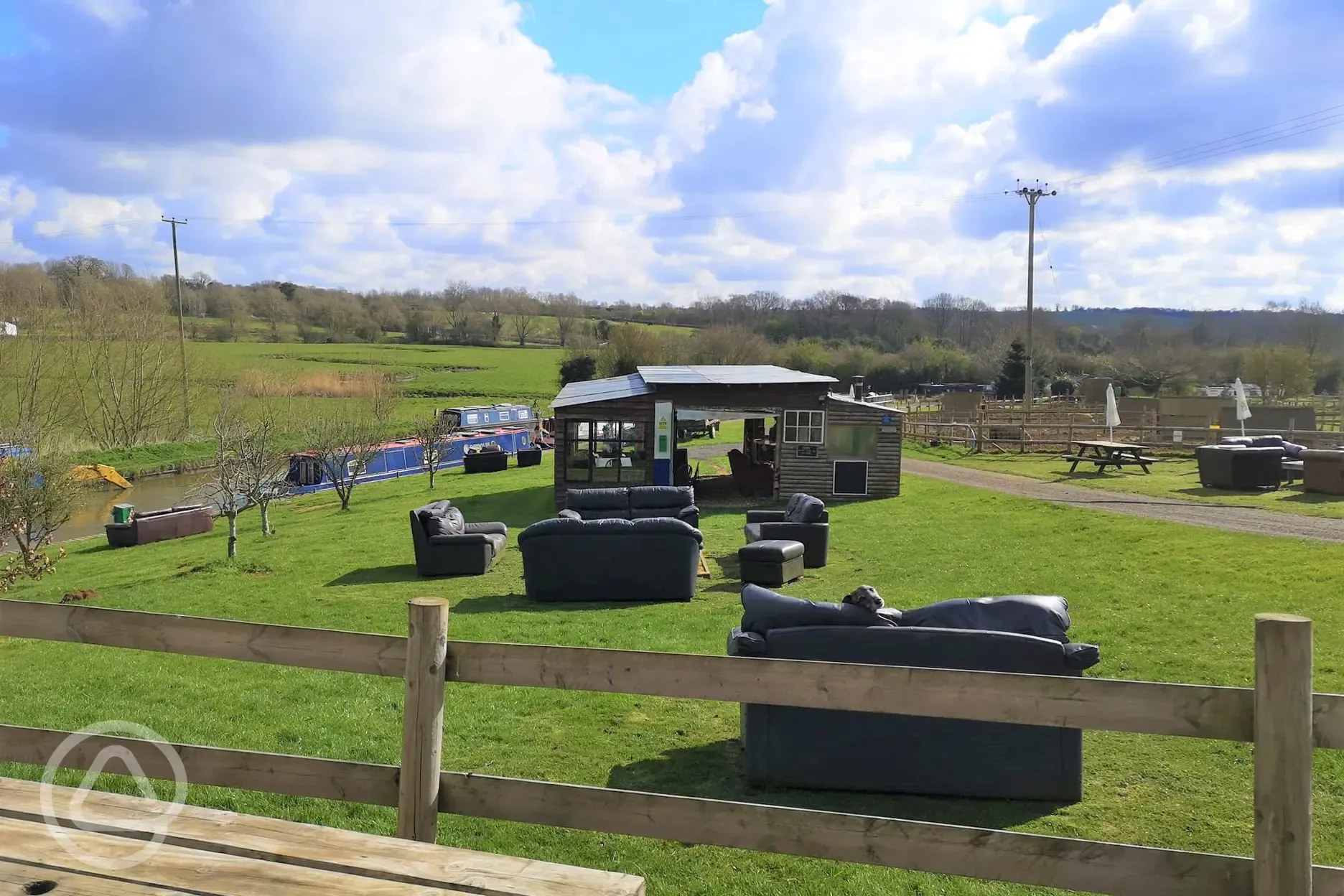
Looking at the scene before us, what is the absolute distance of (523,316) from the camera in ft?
315

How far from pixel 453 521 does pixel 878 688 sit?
40.6ft

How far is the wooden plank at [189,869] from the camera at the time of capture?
2268 millimetres

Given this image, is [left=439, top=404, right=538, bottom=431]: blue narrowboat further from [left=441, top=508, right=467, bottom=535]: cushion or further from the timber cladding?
[left=441, top=508, right=467, bottom=535]: cushion

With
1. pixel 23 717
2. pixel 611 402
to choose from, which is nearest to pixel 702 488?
pixel 611 402

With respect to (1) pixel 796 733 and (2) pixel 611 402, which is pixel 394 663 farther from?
(2) pixel 611 402

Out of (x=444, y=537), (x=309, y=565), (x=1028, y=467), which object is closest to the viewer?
(x=444, y=537)

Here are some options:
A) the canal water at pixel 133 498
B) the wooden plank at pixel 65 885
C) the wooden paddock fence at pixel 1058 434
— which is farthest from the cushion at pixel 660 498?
the wooden paddock fence at pixel 1058 434

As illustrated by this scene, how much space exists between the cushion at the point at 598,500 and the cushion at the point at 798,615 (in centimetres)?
958

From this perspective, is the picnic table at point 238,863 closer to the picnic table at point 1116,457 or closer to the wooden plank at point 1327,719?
the wooden plank at point 1327,719

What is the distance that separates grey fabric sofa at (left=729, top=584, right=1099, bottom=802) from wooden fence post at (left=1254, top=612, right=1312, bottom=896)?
7.94 feet

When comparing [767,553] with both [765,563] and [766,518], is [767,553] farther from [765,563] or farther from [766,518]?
[766,518]

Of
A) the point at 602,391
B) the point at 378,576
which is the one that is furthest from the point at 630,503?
the point at 602,391

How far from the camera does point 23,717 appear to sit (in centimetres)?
698

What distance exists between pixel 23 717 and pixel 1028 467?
983 inches
